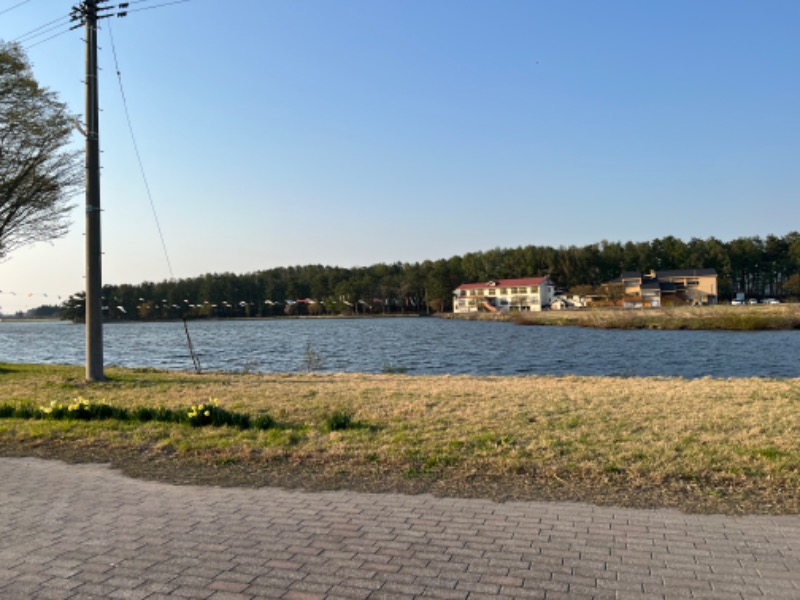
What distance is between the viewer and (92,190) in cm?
1430

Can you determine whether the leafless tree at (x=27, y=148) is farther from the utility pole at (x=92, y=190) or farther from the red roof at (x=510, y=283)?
the red roof at (x=510, y=283)

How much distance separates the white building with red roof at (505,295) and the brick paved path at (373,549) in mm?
114171

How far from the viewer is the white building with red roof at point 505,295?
390ft

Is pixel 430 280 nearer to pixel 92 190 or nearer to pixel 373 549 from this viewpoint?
pixel 92 190

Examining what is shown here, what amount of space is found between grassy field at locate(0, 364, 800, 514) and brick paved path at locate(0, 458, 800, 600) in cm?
57

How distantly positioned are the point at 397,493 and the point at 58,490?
3.33 metres

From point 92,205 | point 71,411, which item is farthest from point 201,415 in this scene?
point 92,205

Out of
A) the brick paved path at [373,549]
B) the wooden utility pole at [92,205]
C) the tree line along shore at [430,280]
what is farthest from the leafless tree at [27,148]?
the tree line along shore at [430,280]

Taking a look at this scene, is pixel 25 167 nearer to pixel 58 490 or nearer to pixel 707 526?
pixel 58 490

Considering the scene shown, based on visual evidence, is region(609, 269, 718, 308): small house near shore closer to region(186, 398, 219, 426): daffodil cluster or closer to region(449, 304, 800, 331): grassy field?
region(449, 304, 800, 331): grassy field

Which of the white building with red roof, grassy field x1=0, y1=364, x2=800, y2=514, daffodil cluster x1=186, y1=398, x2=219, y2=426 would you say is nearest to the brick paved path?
grassy field x1=0, y1=364, x2=800, y2=514

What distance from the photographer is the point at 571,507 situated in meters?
5.19

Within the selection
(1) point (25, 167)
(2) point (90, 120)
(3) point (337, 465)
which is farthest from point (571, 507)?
(1) point (25, 167)

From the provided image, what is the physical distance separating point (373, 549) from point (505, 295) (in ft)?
399
